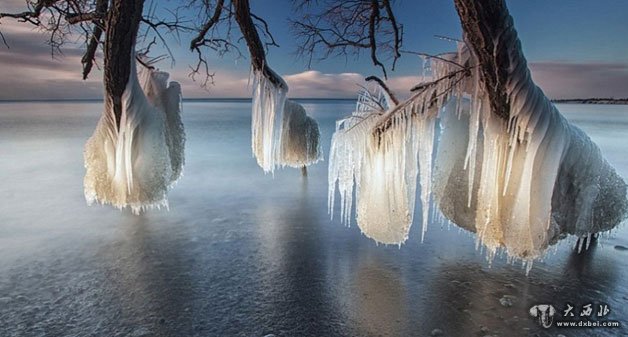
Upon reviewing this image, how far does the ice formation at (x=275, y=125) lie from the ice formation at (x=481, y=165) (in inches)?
88.5

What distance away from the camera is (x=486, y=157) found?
3291mm

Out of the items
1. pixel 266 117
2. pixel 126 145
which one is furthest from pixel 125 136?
pixel 266 117

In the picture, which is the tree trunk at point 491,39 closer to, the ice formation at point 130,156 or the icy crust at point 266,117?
the ice formation at point 130,156

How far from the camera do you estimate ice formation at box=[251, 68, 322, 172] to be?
6508 millimetres

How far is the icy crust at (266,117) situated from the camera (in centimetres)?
648

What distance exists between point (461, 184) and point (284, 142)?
156 inches

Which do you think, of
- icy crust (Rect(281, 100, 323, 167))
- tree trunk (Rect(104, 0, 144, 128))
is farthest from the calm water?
icy crust (Rect(281, 100, 323, 167))

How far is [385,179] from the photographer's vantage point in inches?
155

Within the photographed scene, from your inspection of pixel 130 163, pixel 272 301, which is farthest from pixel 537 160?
pixel 130 163

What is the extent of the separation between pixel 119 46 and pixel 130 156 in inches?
46.2

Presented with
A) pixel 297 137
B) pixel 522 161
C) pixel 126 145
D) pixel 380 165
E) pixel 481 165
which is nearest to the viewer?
pixel 522 161

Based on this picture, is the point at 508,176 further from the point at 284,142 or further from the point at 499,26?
the point at 284,142

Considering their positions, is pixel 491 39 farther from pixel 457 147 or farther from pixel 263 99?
pixel 263 99

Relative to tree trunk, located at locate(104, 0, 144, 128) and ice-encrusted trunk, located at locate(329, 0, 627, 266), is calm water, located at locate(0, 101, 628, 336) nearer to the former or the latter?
ice-encrusted trunk, located at locate(329, 0, 627, 266)
